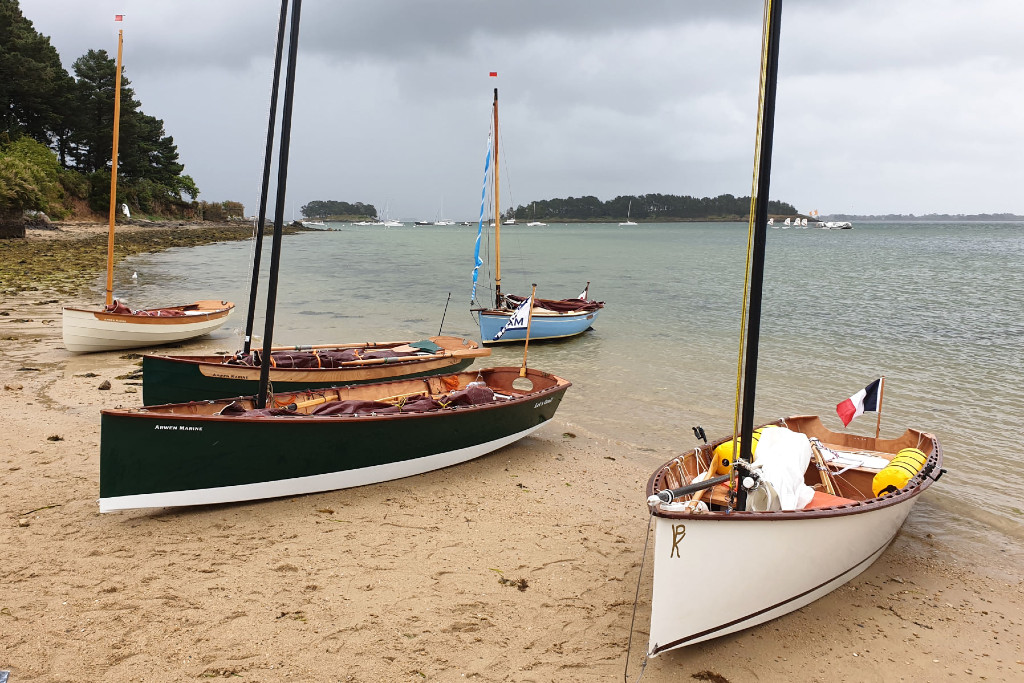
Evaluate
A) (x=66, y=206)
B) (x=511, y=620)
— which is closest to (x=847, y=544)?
(x=511, y=620)

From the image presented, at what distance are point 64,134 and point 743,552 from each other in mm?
79659

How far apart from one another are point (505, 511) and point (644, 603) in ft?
8.18

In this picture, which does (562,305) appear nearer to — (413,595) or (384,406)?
(384,406)

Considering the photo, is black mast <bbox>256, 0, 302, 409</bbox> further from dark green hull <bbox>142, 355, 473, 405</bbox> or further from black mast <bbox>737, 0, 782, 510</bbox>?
black mast <bbox>737, 0, 782, 510</bbox>

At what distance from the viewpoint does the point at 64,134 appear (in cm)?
6656

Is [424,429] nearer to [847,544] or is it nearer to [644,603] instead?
[644,603]

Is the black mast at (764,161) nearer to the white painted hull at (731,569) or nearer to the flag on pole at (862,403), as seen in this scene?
the white painted hull at (731,569)

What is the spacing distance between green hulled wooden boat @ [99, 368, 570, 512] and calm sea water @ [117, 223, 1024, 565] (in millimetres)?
3386

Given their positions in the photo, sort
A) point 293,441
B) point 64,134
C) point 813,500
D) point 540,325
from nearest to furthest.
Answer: point 813,500
point 293,441
point 540,325
point 64,134

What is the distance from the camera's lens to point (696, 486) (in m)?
5.95

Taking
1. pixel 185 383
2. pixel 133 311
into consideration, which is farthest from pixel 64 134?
pixel 185 383

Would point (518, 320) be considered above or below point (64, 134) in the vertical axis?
below

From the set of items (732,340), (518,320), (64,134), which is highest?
(64,134)

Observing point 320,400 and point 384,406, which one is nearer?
point 384,406
